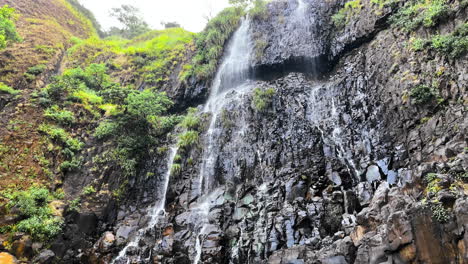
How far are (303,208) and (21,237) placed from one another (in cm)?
1104

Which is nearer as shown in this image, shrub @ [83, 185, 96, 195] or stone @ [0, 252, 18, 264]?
stone @ [0, 252, 18, 264]

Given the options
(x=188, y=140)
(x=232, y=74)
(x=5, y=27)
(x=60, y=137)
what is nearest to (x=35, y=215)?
(x=60, y=137)

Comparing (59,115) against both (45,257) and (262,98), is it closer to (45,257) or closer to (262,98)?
(45,257)

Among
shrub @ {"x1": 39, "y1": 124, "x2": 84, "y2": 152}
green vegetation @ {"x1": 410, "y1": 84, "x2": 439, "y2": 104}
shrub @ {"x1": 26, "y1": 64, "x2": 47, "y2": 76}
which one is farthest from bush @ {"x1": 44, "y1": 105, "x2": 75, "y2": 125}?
green vegetation @ {"x1": 410, "y1": 84, "x2": 439, "y2": 104}

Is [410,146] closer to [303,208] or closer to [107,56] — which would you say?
[303,208]

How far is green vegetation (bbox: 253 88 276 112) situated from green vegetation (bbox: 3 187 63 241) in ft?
36.6

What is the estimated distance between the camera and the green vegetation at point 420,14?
40.7ft

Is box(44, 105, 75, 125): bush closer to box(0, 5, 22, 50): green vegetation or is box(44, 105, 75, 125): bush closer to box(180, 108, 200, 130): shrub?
box(0, 5, 22, 50): green vegetation

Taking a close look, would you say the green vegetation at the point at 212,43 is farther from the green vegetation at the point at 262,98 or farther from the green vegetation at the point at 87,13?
the green vegetation at the point at 87,13

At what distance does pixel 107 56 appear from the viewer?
2739 centimetres

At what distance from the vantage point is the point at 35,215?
40.8 ft

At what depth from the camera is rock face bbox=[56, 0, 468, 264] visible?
729 cm

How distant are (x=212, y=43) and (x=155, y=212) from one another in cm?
1417

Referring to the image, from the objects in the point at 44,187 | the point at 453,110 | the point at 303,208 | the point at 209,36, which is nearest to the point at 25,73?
the point at 44,187
